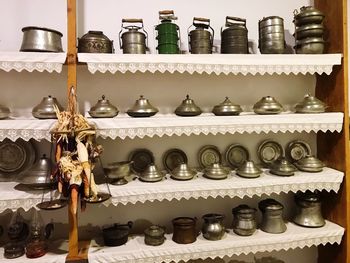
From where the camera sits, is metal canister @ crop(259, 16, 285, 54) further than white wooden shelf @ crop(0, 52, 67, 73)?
Yes

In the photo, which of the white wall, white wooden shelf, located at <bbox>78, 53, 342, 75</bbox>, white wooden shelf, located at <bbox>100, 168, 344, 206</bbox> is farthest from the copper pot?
white wooden shelf, located at <bbox>78, 53, 342, 75</bbox>

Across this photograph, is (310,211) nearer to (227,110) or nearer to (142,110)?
(227,110)

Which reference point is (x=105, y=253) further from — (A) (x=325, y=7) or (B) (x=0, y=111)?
(A) (x=325, y=7)

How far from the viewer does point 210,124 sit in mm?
1822

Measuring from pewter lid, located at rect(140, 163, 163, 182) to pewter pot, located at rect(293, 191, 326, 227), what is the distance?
2.96 feet

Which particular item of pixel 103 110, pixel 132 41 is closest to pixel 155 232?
pixel 103 110

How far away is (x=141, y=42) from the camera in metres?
1.86

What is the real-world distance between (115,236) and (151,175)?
38cm

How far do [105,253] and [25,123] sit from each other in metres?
0.76

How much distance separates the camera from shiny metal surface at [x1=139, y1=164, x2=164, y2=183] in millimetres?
1836

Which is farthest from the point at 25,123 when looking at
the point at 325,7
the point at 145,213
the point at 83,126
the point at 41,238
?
the point at 325,7

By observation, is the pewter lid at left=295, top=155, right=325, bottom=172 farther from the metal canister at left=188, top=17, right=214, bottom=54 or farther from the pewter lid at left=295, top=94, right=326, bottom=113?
the metal canister at left=188, top=17, right=214, bottom=54

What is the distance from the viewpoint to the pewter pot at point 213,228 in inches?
73.1

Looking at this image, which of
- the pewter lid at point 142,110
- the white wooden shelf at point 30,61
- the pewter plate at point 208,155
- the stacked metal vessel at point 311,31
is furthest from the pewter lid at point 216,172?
the white wooden shelf at point 30,61
